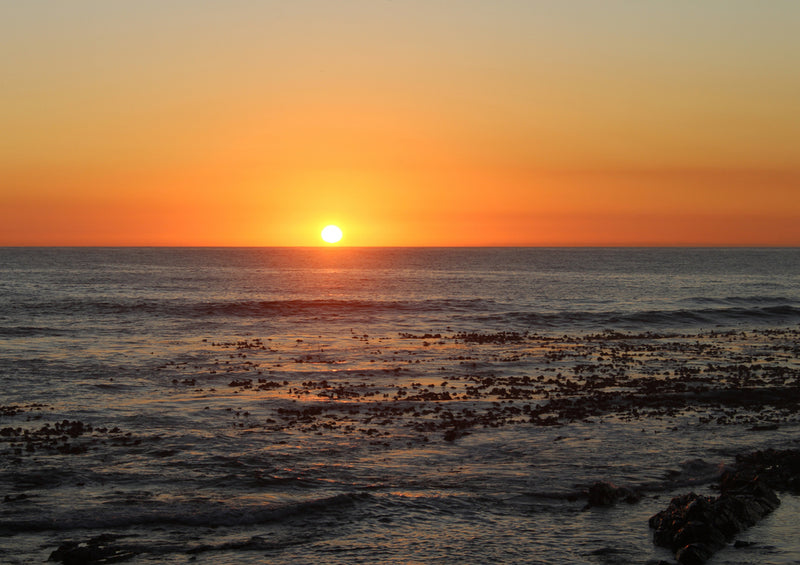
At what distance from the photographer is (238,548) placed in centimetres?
1399

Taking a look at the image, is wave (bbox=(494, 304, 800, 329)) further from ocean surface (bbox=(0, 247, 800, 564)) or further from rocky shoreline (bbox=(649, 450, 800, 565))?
rocky shoreline (bbox=(649, 450, 800, 565))

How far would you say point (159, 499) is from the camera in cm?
1667

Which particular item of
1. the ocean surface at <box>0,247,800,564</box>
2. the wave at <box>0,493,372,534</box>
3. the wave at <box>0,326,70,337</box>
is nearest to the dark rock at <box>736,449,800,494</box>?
the ocean surface at <box>0,247,800,564</box>

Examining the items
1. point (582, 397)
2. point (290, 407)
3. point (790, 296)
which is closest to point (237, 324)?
point (290, 407)

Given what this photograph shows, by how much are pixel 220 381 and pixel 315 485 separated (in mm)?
15901

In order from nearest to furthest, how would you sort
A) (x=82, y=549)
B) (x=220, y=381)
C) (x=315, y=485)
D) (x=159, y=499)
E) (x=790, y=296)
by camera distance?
(x=82, y=549) → (x=159, y=499) → (x=315, y=485) → (x=220, y=381) → (x=790, y=296)

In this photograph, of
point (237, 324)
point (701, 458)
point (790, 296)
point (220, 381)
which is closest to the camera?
point (701, 458)

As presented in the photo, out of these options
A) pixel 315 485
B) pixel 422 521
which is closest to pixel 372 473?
pixel 315 485

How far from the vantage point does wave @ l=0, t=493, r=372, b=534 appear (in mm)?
15031

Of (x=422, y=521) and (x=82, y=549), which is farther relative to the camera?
(x=422, y=521)

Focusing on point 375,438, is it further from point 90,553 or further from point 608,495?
point 90,553

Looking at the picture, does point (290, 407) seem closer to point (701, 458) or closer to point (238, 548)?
point (238, 548)

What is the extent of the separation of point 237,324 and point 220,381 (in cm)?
2713

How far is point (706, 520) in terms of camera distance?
14.1 meters
